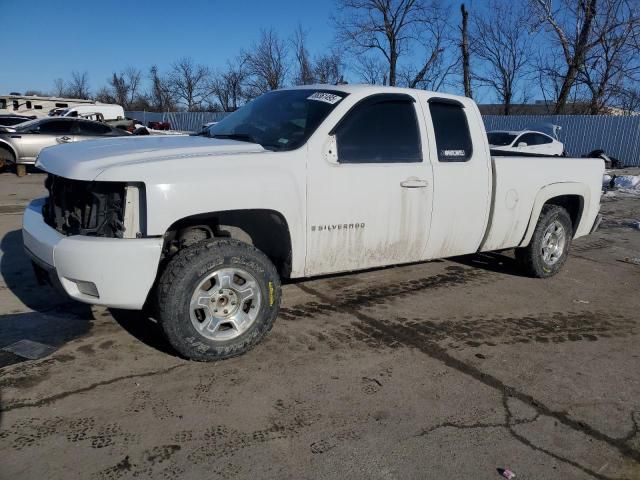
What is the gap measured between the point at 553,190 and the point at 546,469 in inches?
146

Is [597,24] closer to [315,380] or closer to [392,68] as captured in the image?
[392,68]

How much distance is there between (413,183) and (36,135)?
13878mm

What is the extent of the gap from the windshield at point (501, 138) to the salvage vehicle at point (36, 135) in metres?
11.5

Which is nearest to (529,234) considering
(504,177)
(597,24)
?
(504,177)

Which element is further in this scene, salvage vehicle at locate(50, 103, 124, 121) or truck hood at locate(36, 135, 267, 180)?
salvage vehicle at locate(50, 103, 124, 121)

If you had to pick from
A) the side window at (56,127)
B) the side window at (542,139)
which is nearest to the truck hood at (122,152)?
the side window at (56,127)

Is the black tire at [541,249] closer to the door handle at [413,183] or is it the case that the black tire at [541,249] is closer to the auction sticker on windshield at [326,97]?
the door handle at [413,183]

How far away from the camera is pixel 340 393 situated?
10.7ft

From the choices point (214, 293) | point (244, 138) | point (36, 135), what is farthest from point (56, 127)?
point (214, 293)

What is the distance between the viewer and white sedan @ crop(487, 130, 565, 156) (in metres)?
15.5

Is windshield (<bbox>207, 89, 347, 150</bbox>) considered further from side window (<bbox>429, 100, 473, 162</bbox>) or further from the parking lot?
the parking lot

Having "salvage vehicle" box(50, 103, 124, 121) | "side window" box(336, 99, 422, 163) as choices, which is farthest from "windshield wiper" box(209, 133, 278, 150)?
"salvage vehicle" box(50, 103, 124, 121)

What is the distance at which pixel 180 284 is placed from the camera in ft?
10.8

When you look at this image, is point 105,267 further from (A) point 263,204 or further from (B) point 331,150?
(B) point 331,150
